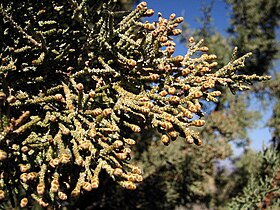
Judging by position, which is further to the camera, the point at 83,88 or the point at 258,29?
the point at 258,29

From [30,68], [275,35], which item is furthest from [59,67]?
[275,35]

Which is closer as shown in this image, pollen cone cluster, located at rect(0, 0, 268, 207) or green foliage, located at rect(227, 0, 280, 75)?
pollen cone cluster, located at rect(0, 0, 268, 207)

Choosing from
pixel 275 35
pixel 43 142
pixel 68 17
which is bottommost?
pixel 43 142

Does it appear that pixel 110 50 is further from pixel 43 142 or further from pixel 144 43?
pixel 43 142

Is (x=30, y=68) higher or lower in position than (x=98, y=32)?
lower

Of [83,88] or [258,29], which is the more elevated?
[258,29]

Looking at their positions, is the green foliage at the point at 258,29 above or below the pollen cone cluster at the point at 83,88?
above

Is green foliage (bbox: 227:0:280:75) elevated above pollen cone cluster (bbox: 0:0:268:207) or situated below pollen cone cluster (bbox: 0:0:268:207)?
above

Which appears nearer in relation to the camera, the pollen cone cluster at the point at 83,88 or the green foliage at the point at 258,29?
the pollen cone cluster at the point at 83,88
